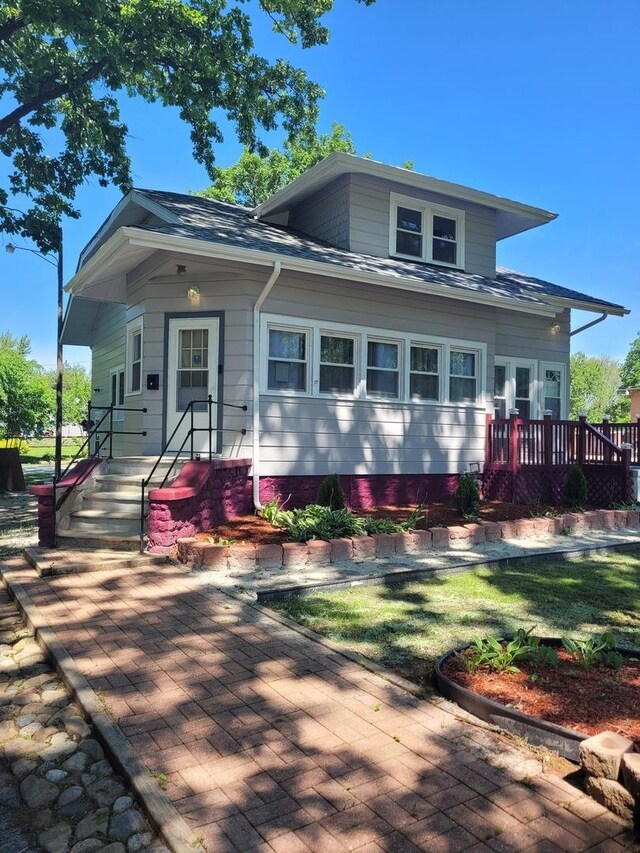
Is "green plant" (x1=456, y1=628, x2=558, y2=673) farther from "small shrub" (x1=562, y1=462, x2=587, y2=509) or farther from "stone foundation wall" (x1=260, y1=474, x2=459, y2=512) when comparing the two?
"small shrub" (x1=562, y1=462, x2=587, y2=509)

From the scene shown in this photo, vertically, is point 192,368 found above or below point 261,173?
below

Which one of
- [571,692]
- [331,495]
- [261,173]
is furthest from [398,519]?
[261,173]

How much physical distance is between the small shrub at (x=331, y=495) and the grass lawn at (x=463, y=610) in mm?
2376

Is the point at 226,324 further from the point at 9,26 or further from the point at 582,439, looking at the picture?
the point at 9,26

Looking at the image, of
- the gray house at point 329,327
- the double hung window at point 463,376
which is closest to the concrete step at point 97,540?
the gray house at point 329,327

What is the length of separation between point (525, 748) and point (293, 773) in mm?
1077

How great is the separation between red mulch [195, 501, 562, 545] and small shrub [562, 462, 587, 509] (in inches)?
25.0

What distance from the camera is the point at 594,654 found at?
336 centimetres

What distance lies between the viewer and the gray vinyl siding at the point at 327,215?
1013 cm

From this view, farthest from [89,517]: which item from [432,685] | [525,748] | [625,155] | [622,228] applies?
[622,228]

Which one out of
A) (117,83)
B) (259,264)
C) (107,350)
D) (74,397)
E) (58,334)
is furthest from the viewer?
(74,397)

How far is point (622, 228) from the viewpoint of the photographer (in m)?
56.5

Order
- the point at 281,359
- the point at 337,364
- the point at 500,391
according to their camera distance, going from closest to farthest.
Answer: the point at 281,359, the point at 337,364, the point at 500,391

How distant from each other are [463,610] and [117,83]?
54.9ft
